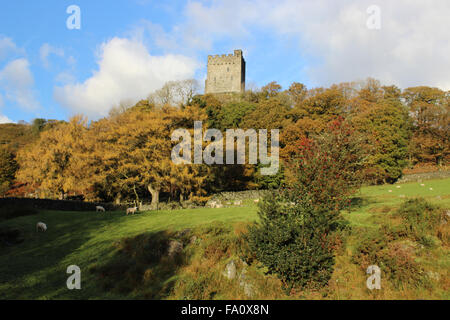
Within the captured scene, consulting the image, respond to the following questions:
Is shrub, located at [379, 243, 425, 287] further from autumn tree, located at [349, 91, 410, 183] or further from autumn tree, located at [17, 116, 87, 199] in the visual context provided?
autumn tree, located at [17, 116, 87, 199]

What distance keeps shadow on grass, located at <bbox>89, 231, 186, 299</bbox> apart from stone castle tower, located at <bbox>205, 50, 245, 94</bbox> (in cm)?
8638

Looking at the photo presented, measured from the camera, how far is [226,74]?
100438mm

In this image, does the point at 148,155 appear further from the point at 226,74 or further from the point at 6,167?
the point at 226,74

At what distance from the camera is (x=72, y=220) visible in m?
22.7

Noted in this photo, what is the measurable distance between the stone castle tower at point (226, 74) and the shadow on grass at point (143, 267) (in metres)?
86.4

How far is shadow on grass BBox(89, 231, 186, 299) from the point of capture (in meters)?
13.1

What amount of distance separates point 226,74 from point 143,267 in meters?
92.7

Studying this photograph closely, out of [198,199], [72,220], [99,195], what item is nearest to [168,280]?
[72,220]

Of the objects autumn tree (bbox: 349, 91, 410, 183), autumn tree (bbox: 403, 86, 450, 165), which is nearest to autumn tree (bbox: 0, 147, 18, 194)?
autumn tree (bbox: 349, 91, 410, 183)

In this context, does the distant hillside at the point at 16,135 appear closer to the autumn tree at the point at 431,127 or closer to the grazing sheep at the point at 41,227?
the grazing sheep at the point at 41,227

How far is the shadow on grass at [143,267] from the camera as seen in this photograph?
43.0ft

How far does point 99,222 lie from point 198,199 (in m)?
16.6

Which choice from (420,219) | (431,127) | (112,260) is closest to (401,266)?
(420,219)

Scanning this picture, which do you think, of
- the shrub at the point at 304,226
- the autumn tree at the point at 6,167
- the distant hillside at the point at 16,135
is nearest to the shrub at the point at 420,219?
the shrub at the point at 304,226
